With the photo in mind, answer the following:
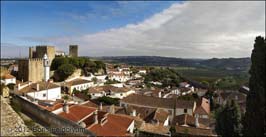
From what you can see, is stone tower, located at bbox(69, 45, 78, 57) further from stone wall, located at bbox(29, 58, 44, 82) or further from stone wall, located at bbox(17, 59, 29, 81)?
stone wall, located at bbox(17, 59, 29, 81)

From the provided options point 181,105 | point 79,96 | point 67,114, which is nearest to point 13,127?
point 67,114

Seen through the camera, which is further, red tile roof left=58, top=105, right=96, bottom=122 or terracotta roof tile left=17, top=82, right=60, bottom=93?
terracotta roof tile left=17, top=82, right=60, bottom=93

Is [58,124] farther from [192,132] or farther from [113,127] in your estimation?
[192,132]

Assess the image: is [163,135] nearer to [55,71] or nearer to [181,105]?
[181,105]

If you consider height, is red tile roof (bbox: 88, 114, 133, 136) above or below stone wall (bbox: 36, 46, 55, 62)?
below

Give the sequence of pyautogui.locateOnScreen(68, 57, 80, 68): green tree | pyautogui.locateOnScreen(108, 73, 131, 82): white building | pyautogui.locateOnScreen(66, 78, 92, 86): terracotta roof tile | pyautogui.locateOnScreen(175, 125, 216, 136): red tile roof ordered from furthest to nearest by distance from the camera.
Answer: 1. pyautogui.locateOnScreen(108, 73, 131, 82): white building
2. pyautogui.locateOnScreen(68, 57, 80, 68): green tree
3. pyautogui.locateOnScreen(66, 78, 92, 86): terracotta roof tile
4. pyautogui.locateOnScreen(175, 125, 216, 136): red tile roof

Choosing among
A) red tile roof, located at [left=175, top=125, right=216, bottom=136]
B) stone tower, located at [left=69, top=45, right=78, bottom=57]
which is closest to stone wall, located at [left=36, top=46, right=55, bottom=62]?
stone tower, located at [left=69, top=45, right=78, bottom=57]
